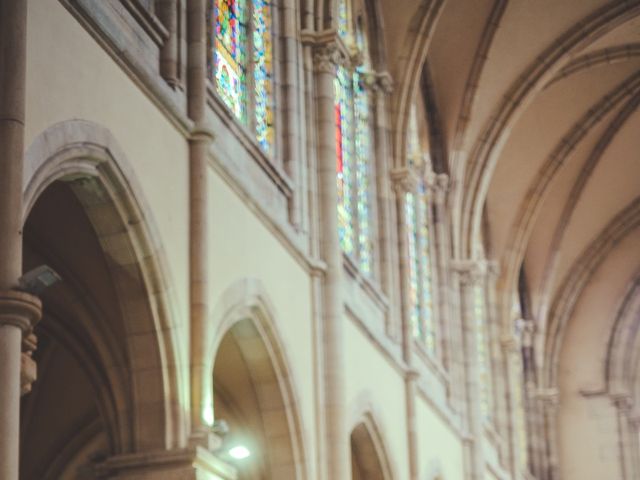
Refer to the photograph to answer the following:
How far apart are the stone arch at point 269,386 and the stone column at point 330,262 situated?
2.01 ft

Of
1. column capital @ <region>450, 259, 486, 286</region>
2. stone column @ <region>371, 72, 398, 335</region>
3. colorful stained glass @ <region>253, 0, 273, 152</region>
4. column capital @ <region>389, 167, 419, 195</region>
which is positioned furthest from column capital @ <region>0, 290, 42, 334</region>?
column capital @ <region>450, 259, 486, 286</region>

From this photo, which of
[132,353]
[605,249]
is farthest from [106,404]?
[605,249]

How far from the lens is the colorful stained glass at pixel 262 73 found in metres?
16.5

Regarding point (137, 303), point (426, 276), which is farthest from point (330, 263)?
point (426, 276)

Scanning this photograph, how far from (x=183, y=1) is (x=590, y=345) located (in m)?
20.9

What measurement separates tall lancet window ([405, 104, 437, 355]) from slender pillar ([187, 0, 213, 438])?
8666 mm

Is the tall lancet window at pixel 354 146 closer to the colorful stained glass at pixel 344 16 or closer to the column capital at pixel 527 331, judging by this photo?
the colorful stained glass at pixel 344 16

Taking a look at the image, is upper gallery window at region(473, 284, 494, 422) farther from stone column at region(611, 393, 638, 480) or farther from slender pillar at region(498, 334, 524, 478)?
stone column at region(611, 393, 638, 480)

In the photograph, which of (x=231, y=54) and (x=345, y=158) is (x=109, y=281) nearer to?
(x=231, y=54)

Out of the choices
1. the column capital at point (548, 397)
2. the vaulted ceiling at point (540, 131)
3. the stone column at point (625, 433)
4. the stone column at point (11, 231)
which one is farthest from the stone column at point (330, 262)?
the stone column at point (625, 433)

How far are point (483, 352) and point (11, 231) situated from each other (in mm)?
19038

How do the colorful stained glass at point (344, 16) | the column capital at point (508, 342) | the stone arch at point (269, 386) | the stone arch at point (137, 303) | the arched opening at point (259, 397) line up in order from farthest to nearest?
the column capital at point (508, 342)
the colorful stained glass at point (344, 16)
the arched opening at point (259, 397)
the stone arch at point (269, 386)
the stone arch at point (137, 303)

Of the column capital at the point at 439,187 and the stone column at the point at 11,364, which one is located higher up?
the column capital at the point at 439,187

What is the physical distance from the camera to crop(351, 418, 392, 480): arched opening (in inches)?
740
